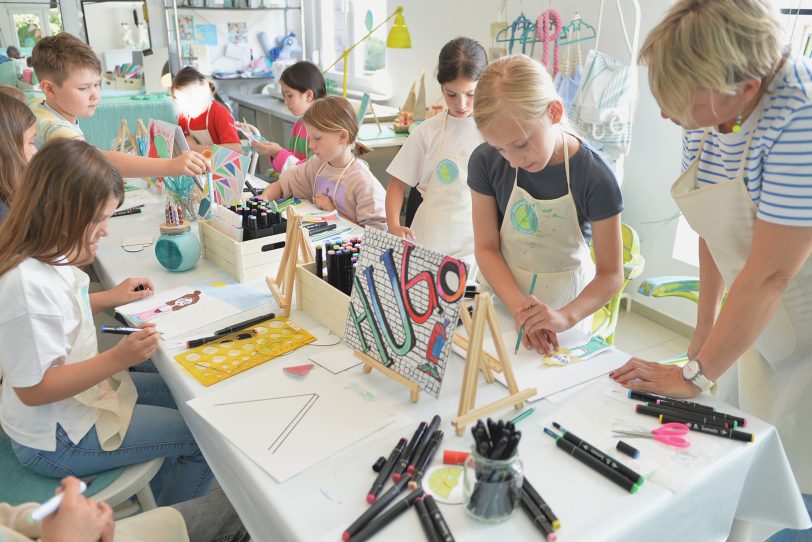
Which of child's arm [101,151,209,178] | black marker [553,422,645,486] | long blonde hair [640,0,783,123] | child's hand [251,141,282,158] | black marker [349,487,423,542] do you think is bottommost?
black marker [349,487,423,542]

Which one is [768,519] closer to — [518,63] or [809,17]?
[518,63]

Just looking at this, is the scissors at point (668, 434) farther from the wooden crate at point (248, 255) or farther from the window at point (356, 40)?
the window at point (356, 40)

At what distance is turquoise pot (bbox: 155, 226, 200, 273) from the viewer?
1.71 m

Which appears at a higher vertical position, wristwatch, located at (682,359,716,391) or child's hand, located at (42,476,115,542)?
wristwatch, located at (682,359,716,391)

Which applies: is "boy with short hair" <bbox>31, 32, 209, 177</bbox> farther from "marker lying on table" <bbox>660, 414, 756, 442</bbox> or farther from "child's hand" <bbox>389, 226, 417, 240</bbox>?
"marker lying on table" <bbox>660, 414, 756, 442</bbox>

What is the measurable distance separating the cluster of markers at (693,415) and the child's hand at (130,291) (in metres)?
1.21

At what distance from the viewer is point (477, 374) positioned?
3.48ft

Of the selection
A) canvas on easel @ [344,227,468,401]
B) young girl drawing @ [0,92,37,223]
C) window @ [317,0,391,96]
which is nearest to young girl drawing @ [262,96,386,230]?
young girl drawing @ [0,92,37,223]

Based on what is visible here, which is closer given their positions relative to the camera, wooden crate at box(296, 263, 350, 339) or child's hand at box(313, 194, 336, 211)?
wooden crate at box(296, 263, 350, 339)

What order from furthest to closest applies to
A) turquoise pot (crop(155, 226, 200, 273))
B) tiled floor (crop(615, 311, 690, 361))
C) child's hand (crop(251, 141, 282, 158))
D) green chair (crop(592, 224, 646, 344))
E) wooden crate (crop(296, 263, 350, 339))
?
child's hand (crop(251, 141, 282, 158))
tiled floor (crop(615, 311, 690, 361))
green chair (crop(592, 224, 646, 344))
turquoise pot (crop(155, 226, 200, 273))
wooden crate (crop(296, 263, 350, 339))

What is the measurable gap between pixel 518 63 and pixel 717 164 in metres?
0.47

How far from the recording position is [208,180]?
201 cm

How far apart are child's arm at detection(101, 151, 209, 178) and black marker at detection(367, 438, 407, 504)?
1.32 m

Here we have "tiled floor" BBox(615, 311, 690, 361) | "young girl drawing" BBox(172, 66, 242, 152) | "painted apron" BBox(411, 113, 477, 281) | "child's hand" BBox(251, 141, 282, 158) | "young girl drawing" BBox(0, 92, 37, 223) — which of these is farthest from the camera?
"young girl drawing" BBox(172, 66, 242, 152)
